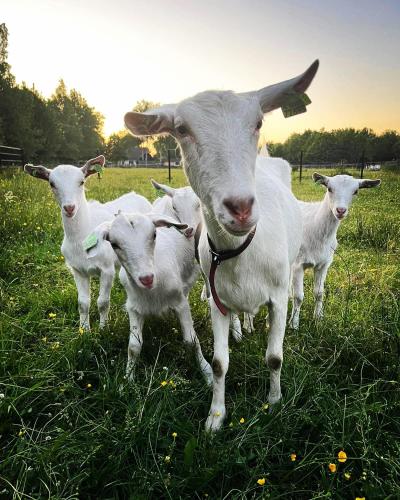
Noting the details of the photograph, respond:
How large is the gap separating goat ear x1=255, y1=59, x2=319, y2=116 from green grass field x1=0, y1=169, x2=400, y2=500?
6.02ft

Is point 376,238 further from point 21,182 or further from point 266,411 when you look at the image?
point 21,182

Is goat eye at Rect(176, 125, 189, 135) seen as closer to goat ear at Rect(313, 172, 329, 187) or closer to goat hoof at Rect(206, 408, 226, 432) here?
goat hoof at Rect(206, 408, 226, 432)

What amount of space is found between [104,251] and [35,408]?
2.07 m

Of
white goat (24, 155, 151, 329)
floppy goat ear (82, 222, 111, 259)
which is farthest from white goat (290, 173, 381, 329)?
floppy goat ear (82, 222, 111, 259)

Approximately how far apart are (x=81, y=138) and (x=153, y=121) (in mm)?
62707

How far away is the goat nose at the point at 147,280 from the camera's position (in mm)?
3229

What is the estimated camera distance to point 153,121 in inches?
96.3

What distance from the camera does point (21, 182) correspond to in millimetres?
12797

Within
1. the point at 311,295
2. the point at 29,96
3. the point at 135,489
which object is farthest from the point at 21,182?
the point at 29,96

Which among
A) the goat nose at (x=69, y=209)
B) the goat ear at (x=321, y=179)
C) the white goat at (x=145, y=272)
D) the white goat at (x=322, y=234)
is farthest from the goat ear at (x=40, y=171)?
the goat ear at (x=321, y=179)

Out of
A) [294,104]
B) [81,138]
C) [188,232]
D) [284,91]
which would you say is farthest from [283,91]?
[81,138]

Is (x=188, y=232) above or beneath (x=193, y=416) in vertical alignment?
above

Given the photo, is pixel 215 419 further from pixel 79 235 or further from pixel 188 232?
pixel 79 235

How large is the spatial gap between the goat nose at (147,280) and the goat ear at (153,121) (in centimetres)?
118
